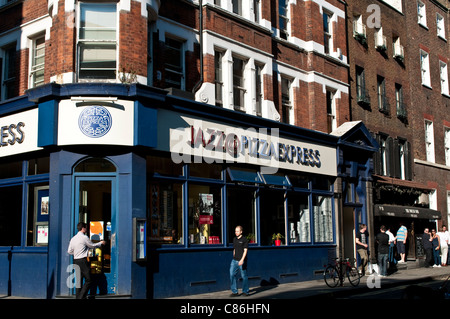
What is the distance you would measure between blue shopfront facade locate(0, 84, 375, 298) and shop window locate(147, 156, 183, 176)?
3cm

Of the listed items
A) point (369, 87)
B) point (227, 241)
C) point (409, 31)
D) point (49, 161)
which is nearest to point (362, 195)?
point (369, 87)

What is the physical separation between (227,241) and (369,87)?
1318cm

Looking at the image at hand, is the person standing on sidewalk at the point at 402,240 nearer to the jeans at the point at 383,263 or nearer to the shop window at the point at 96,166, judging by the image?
the jeans at the point at 383,263

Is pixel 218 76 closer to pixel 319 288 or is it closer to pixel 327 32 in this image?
pixel 319 288

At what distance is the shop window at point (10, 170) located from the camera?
15695mm

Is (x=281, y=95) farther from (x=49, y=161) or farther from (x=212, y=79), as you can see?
(x=49, y=161)

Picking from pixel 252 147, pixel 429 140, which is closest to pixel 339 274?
pixel 252 147

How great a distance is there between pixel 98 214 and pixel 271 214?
7.09m

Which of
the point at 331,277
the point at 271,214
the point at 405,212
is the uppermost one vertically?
the point at 405,212

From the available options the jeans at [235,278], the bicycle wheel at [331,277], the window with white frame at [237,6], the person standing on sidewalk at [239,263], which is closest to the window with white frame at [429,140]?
the bicycle wheel at [331,277]

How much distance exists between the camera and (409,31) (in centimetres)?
3022

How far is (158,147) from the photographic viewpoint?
14.8m

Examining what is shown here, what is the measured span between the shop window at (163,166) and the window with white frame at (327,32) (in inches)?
437

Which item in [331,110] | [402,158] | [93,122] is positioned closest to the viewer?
[93,122]
